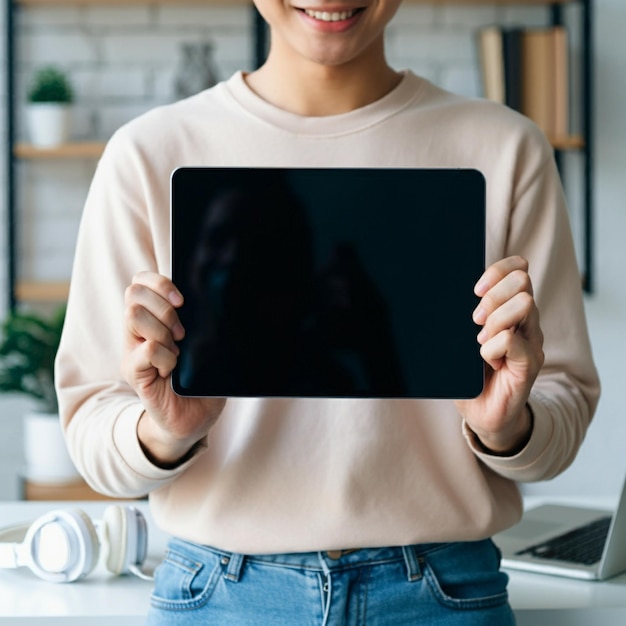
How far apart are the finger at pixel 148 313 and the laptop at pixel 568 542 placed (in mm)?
539

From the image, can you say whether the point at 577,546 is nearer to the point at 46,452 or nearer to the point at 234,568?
the point at 234,568

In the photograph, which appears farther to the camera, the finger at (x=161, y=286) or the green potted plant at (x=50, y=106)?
the green potted plant at (x=50, y=106)

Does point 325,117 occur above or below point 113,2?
below

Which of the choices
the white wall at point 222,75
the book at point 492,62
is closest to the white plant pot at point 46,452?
the white wall at point 222,75

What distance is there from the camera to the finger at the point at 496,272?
0.84m

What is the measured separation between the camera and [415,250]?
0.86 meters

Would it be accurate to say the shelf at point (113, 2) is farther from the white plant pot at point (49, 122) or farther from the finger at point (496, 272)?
the finger at point (496, 272)

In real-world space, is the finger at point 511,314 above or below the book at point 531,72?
below

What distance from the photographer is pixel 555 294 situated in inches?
40.8

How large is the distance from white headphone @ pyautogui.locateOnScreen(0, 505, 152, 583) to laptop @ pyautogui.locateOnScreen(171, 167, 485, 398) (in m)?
0.35

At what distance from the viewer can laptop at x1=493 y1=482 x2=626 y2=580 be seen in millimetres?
1168

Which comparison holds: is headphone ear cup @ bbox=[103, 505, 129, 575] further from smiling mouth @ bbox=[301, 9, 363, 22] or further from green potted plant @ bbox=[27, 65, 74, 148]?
green potted plant @ bbox=[27, 65, 74, 148]

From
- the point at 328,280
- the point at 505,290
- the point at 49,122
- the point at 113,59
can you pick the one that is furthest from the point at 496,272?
the point at 113,59

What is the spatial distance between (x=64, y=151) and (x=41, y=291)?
1.24 ft
